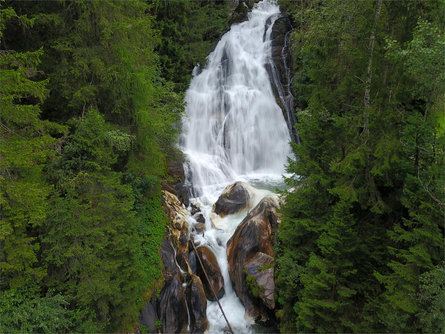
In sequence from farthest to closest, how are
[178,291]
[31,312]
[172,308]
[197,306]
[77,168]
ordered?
[197,306] → [178,291] → [172,308] → [77,168] → [31,312]

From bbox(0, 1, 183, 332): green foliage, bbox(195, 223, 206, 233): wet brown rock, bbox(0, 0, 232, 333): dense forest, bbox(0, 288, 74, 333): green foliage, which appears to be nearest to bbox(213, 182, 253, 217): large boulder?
bbox(195, 223, 206, 233): wet brown rock

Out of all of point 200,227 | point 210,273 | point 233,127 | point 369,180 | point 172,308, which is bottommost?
point 172,308

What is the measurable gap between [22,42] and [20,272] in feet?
23.0

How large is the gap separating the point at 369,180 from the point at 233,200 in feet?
23.0

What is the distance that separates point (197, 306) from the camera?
968cm

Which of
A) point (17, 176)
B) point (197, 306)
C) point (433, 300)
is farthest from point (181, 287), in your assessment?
point (433, 300)

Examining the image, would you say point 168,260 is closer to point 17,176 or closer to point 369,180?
point 17,176

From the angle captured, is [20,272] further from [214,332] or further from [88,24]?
[88,24]

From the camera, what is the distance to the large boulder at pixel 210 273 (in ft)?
33.8

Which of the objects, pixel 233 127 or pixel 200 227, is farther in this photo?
pixel 233 127


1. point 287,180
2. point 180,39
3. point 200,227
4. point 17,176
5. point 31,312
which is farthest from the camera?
point 180,39

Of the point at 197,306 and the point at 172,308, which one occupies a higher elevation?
the point at 172,308

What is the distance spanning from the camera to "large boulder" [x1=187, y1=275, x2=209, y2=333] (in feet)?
31.0

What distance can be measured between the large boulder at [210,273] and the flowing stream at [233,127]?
3.68 feet
